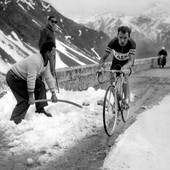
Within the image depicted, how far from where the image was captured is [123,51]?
6.41 m

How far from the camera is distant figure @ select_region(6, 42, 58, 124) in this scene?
5754mm

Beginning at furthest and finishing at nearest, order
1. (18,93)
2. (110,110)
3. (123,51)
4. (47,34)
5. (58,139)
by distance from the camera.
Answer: (47,34) < (123,51) < (18,93) < (110,110) < (58,139)

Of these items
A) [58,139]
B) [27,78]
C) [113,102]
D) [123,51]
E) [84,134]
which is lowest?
[84,134]

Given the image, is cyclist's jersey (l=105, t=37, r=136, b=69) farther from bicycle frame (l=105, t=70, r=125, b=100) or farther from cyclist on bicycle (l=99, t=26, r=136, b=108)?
bicycle frame (l=105, t=70, r=125, b=100)

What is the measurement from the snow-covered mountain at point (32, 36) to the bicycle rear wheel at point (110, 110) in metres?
63.5

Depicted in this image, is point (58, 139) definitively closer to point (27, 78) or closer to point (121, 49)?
point (27, 78)

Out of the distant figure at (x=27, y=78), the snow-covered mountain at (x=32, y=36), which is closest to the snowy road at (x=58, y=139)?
the distant figure at (x=27, y=78)

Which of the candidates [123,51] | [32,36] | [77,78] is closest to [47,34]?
[123,51]

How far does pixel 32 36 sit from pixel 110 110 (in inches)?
3954

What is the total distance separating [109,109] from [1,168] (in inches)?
94.9

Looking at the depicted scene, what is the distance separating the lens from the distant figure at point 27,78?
5.75 m

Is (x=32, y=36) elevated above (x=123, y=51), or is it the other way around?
(x=123, y=51)

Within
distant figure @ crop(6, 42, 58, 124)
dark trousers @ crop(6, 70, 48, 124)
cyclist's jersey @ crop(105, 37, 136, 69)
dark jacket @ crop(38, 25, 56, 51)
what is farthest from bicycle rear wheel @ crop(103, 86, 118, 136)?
dark jacket @ crop(38, 25, 56, 51)

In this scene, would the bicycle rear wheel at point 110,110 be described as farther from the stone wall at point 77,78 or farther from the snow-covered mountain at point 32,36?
the snow-covered mountain at point 32,36
